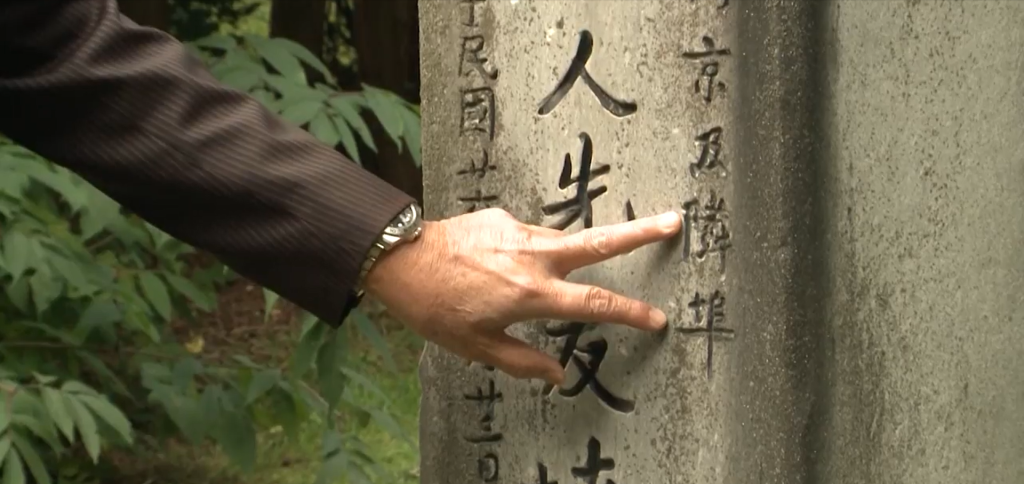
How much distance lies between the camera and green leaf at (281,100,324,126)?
5.25ft

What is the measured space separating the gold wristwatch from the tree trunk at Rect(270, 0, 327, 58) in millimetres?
2725

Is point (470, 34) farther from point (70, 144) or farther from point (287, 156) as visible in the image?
point (70, 144)

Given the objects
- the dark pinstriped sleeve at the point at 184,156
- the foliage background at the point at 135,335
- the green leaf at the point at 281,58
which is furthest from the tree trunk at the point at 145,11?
the dark pinstriped sleeve at the point at 184,156

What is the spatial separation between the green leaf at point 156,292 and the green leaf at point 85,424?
249 mm

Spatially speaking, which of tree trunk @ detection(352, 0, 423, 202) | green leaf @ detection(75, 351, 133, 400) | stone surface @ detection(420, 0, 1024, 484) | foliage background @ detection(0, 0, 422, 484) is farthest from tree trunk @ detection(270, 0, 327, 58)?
stone surface @ detection(420, 0, 1024, 484)

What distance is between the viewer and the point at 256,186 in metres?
1.01

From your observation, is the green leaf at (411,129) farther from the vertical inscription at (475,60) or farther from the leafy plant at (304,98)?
the vertical inscription at (475,60)

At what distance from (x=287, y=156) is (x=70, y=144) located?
182mm

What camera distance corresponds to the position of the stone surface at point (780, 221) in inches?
43.1

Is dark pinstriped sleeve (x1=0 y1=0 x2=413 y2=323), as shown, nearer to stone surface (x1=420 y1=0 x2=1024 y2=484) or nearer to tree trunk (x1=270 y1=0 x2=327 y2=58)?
stone surface (x1=420 y1=0 x2=1024 y2=484)

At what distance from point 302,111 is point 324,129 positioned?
4 cm

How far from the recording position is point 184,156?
1017 mm

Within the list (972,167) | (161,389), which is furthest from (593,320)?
(161,389)

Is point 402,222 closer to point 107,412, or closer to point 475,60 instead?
point 475,60
